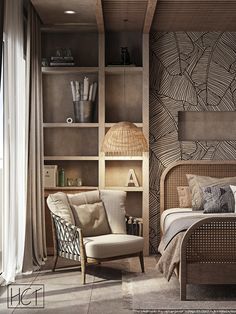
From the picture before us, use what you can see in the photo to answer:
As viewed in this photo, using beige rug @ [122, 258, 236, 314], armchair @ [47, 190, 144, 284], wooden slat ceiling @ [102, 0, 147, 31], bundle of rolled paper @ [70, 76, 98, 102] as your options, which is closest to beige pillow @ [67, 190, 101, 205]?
armchair @ [47, 190, 144, 284]

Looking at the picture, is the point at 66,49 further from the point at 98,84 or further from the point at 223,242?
the point at 223,242

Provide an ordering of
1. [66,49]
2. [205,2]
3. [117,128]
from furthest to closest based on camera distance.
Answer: [66,49]
[117,128]
[205,2]

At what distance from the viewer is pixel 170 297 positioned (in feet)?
17.0

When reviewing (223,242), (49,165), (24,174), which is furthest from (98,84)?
(223,242)

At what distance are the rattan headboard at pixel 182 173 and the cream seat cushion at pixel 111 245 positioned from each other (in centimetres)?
138

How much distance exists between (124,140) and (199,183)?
999mm

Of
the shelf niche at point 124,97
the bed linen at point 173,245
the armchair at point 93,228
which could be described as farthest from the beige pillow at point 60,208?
the shelf niche at point 124,97

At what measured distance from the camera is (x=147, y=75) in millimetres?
7359

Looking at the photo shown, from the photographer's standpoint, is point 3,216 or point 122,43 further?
point 122,43

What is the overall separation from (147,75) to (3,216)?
254 centimetres

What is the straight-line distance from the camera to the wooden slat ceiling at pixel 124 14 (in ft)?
20.9

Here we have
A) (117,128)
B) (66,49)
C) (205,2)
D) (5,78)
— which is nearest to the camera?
(5,78)

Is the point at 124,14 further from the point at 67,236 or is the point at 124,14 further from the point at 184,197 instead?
the point at 67,236

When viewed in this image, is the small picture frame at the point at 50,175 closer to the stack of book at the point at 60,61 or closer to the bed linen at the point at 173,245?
the stack of book at the point at 60,61
